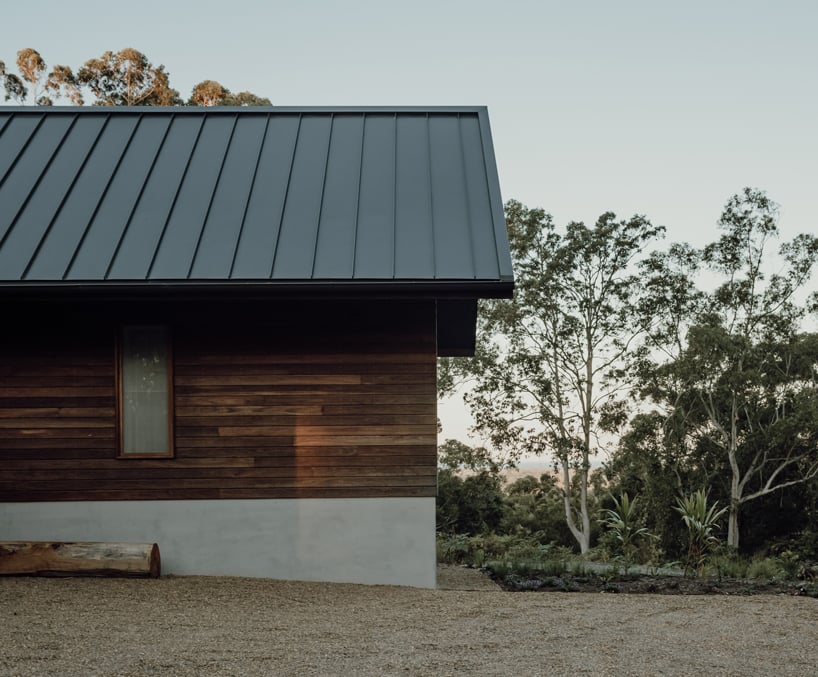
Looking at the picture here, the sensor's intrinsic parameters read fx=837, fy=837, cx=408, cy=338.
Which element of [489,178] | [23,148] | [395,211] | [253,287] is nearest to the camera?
[253,287]

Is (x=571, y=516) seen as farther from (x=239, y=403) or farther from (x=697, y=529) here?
(x=239, y=403)

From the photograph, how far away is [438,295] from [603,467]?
20.9m

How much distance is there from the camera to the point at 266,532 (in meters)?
9.12

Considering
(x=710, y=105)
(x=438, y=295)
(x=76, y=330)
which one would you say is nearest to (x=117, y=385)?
(x=76, y=330)

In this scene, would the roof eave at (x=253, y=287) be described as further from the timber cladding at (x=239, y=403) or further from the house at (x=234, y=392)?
the timber cladding at (x=239, y=403)

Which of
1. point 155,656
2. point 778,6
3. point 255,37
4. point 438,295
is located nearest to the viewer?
point 155,656

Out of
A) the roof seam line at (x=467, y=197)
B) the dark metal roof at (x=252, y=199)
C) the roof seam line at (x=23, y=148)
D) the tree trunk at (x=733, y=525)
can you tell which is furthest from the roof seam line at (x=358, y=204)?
the tree trunk at (x=733, y=525)

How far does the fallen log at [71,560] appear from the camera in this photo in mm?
8523

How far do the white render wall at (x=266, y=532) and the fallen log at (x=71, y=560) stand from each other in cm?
47

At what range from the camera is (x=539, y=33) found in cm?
1839

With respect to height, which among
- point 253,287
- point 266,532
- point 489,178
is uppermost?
point 489,178

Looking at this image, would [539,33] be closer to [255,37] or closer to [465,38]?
[465,38]

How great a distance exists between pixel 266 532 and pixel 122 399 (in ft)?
7.19

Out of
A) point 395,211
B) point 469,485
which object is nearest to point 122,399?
point 395,211
